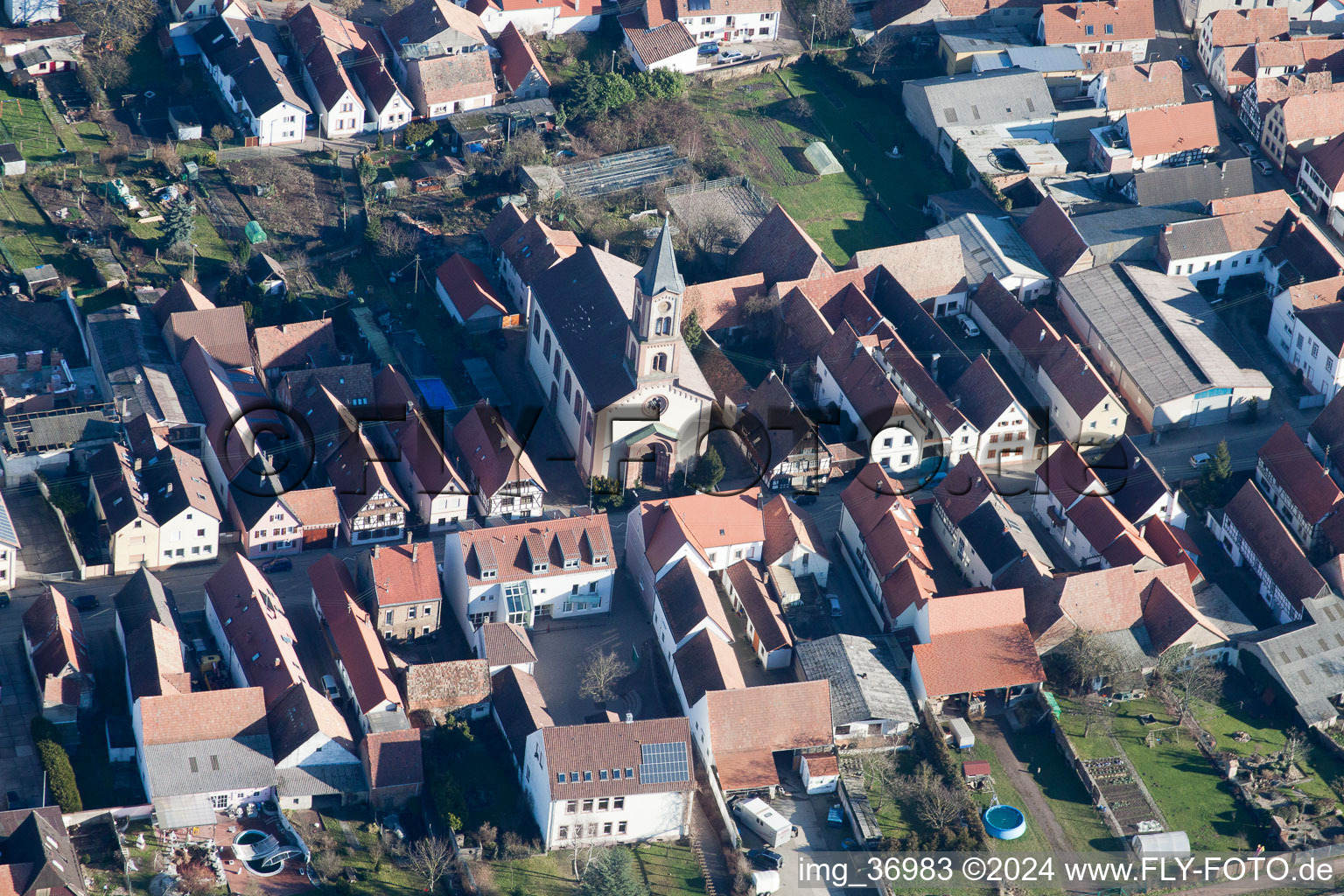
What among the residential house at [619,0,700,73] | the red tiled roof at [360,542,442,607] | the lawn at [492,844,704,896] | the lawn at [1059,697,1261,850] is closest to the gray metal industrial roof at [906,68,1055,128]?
the residential house at [619,0,700,73]

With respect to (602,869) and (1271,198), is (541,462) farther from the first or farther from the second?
(1271,198)

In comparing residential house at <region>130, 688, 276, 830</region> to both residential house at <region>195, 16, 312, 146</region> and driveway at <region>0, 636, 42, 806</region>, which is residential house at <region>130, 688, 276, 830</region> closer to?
driveway at <region>0, 636, 42, 806</region>

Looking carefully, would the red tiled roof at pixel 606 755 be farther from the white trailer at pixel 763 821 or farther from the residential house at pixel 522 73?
the residential house at pixel 522 73

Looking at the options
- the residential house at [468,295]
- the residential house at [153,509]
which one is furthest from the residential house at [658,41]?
the residential house at [153,509]

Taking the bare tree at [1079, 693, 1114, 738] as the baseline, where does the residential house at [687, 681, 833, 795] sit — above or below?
above

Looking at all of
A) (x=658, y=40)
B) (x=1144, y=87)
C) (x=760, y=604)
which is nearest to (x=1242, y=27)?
(x=1144, y=87)

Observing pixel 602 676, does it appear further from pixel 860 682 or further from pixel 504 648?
pixel 860 682
